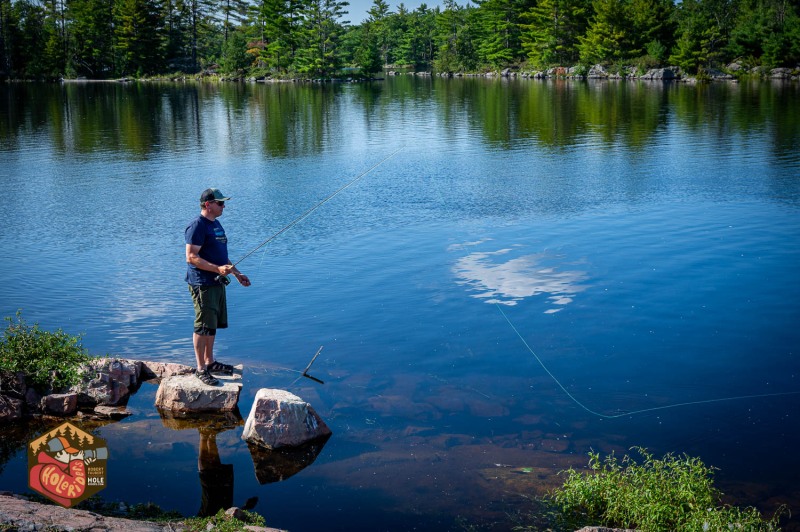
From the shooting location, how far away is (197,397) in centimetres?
852

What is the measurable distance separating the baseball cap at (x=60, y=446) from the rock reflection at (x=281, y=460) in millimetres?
1628

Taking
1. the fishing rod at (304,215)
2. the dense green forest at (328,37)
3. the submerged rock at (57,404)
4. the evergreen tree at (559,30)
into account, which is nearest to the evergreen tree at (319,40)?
the dense green forest at (328,37)

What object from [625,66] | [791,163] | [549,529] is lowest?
Answer: [549,529]

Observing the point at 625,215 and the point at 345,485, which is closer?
the point at 345,485

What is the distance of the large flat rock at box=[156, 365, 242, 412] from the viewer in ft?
28.0

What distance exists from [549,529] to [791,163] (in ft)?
68.3

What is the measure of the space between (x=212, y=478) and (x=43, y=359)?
9.15 feet

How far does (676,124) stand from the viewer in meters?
35.2

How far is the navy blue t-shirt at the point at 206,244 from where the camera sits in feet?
28.1

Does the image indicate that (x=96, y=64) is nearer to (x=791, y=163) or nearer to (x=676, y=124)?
(x=676, y=124)

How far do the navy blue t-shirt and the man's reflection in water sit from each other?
5.55 feet

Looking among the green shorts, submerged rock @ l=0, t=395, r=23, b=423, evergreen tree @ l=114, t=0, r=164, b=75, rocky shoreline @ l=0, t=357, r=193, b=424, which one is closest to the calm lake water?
rocky shoreline @ l=0, t=357, r=193, b=424

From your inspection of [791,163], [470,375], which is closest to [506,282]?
[470,375]

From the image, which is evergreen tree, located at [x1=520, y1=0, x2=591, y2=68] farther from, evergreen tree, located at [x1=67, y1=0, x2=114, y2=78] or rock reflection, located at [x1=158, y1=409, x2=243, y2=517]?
rock reflection, located at [x1=158, y1=409, x2=243, y2=517]
